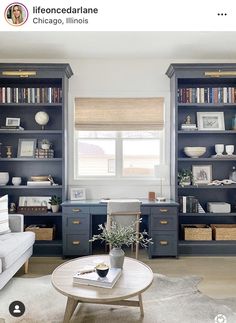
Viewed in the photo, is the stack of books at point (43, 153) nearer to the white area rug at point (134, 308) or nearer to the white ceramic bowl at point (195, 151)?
the white area rug at point (134, 308)

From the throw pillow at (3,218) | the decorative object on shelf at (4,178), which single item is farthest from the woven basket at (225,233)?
the decorative object on shelf at (4,178)

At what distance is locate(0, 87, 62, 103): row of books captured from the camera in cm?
360

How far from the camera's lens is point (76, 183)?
3910mm

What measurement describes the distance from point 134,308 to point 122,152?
221 centimetres

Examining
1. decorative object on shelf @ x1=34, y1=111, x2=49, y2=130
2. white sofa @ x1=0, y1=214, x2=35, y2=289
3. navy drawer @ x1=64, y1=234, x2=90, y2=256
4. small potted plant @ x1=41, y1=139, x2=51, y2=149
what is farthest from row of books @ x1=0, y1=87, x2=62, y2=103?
navy drawer @ x1=64, y1=234, x2=90, y2=256

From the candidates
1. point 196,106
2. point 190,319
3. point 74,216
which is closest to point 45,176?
point 74,216

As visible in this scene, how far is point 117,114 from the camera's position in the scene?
12.8ft

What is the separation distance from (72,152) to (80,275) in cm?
220

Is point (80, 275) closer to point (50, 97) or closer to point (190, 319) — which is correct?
point (190, 319)

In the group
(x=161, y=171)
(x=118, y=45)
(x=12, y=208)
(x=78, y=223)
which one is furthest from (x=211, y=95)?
(x=12, y=208)

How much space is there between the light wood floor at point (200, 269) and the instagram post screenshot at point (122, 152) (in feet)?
0.07

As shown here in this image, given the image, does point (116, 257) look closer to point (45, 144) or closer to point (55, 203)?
point (55, 203)
